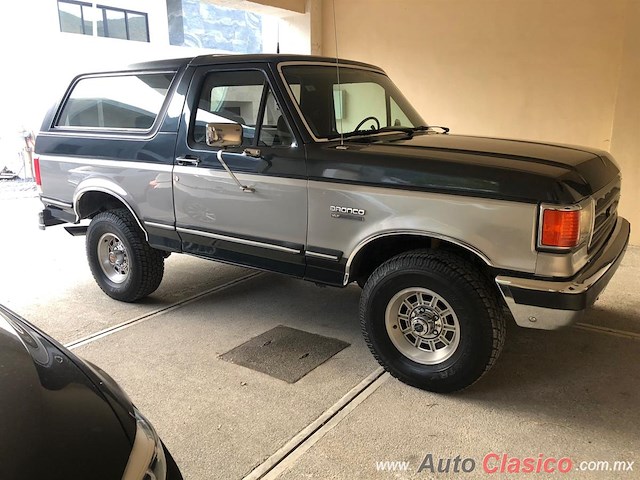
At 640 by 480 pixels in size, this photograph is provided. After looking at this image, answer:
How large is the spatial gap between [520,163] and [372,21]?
5849mm

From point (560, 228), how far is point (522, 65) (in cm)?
489

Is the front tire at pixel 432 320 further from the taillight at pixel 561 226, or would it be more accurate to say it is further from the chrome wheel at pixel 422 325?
the taillight at pixel 561 226

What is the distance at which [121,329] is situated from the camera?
443 centimetres

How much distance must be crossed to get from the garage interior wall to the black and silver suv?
3.12 metres

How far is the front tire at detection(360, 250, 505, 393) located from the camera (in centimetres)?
320

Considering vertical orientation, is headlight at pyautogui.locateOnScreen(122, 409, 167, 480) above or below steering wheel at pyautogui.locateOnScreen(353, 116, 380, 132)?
below

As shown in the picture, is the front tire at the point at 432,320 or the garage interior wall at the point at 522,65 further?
the garage interior wall at the point at 522,65

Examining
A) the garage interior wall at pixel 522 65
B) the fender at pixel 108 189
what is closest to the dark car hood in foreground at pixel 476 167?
the fender at pixel 108 189

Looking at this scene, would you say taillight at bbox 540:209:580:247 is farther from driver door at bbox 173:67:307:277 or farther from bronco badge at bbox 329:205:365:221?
driver door at bbox 173:67:307:277

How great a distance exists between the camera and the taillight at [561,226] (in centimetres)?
285

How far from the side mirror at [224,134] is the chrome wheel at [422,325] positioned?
146 cm

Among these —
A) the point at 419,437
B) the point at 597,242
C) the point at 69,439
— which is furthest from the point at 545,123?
the point at 69,439

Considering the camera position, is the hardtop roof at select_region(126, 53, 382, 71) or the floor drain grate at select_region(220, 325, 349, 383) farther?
the hardtop roof at select_region(126, 53, 382, 71)

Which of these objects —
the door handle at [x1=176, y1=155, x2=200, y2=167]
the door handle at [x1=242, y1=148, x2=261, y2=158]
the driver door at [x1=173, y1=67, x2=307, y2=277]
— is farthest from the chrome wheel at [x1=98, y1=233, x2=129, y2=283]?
the door handle at [x1=242, y1=148, x2=261, y2=158]
